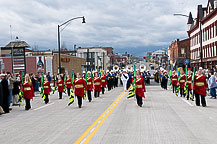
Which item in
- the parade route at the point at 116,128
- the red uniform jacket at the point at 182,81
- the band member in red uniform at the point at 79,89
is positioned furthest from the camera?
the red uniform jacket at the point at 182,81

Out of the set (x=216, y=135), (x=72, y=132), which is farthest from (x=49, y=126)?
(x=216, y=135)

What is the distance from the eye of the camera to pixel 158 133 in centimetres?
843

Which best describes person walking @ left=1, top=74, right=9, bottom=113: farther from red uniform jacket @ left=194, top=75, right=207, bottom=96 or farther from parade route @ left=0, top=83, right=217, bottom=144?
red uniform jacket @ left=194, top=75, right=207, bottom=96

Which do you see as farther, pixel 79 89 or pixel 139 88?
pixel 79 89

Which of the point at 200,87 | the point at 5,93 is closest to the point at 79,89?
the point at 5,93

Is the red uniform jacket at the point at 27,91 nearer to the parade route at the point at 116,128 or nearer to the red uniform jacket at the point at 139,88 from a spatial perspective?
the parade route at the point at 116,128

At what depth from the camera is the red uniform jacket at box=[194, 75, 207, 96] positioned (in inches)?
568

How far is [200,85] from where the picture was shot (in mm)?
→ 14562

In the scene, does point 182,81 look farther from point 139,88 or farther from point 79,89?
point 79,89

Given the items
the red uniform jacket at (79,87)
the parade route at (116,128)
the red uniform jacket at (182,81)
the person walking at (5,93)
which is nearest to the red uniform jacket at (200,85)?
the parade route at (116,128)

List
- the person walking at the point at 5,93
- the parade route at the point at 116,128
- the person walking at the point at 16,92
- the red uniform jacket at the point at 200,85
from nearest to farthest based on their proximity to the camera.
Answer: the parade route at the point at 116,128 → the person walking at the point at 5,93 → the red uniform jacket at the point at 200,85 → the person walking at the point at 16,92

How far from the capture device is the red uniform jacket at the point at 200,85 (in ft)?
47.4

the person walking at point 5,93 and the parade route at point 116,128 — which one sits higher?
the person walking at point 5,93

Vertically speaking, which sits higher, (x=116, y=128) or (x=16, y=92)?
(x=16, y=92)
